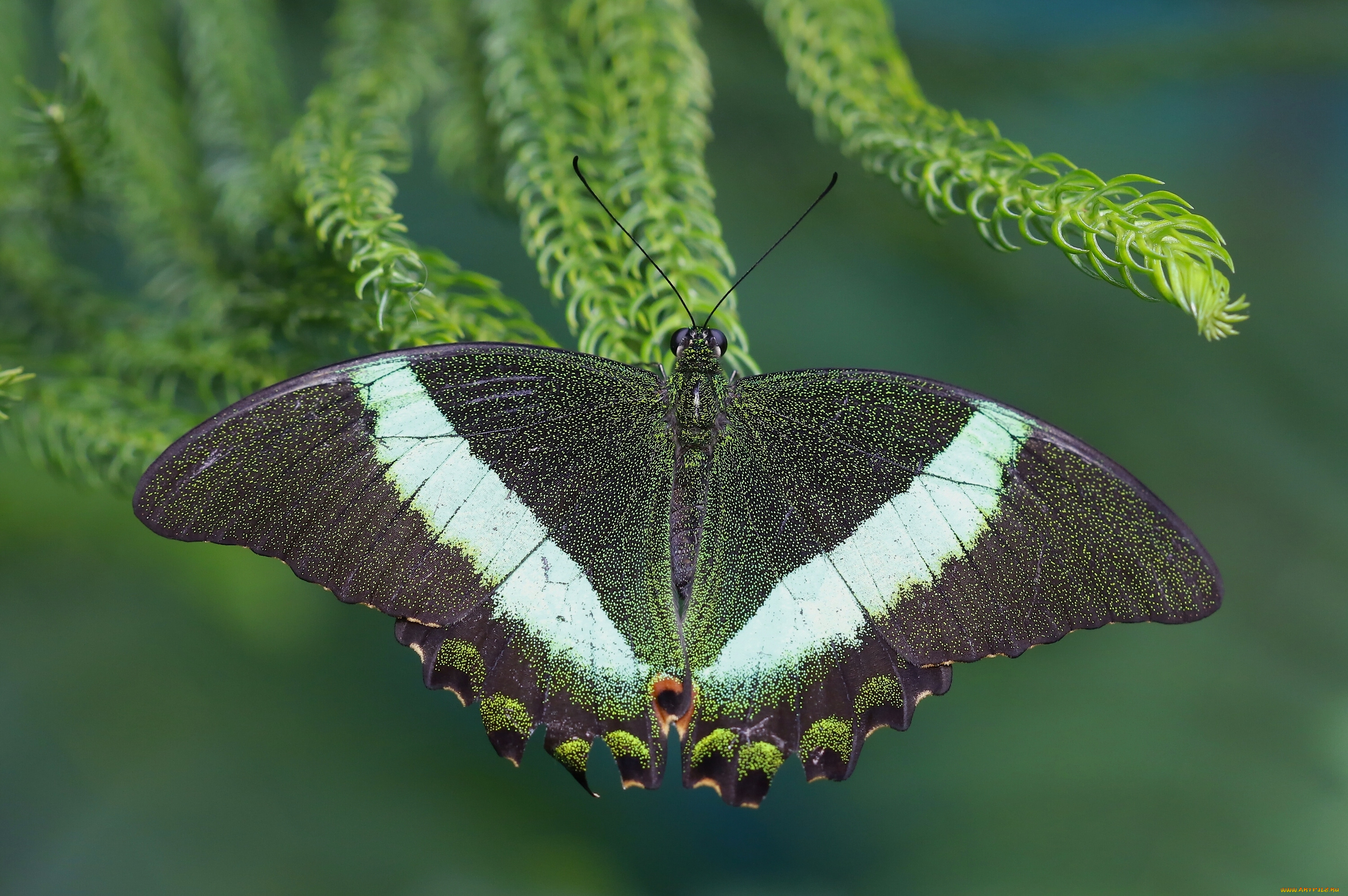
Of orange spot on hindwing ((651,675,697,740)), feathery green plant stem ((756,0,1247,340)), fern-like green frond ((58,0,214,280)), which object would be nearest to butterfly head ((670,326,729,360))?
feathery green plant stem ((756,0,1247,340))

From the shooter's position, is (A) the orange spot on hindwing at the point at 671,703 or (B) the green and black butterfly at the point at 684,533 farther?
(A) the orange spot on hindwing at the point at 671,703

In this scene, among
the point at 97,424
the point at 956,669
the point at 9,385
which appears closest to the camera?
the point at 9,385

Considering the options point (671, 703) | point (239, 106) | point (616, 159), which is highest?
Answer: point (239, 106)

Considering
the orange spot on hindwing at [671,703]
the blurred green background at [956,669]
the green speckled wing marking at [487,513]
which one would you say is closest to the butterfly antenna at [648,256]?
the green speckled wing marking at [487,513]

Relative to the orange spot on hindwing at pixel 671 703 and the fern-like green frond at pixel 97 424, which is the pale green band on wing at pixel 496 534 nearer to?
the orange spot on hindwing at pixel 671 703

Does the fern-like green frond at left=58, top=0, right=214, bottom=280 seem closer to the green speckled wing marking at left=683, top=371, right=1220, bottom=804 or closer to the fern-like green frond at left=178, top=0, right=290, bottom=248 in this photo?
the fern-like green frond at left=178, top=0, right=290, bottom=248

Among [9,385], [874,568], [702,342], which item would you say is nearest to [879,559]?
[874,568]

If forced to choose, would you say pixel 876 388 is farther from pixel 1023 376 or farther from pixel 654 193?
pixel 1023 376

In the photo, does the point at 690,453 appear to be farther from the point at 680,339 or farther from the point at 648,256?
the point at 648,256
